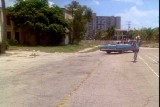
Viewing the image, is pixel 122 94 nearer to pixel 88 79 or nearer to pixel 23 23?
pixel 88 79

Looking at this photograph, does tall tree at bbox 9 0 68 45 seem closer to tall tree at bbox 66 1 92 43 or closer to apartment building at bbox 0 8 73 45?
apartment building at bbox 0 8 73 45

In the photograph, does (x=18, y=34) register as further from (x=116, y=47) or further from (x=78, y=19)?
(x=116, y=47)

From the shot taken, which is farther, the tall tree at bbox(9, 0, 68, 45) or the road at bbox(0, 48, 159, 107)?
the tall tree at bbox(9, 0, 68, 45)

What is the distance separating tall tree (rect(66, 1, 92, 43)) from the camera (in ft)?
222

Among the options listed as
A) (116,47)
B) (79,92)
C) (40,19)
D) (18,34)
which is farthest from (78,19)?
(79,92)

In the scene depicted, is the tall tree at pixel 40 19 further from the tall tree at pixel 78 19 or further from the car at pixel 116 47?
the car at pixel 116 47

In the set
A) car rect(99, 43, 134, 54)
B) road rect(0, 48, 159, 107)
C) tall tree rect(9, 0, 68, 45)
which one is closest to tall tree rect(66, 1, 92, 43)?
tall tree rect(9, 0, 68, 45)

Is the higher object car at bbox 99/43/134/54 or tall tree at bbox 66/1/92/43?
tall tree at bbox 66/1/92/43

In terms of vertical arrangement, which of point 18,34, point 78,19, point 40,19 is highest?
point 78,19

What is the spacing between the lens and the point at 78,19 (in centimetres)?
6794

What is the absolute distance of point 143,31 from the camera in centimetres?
10288

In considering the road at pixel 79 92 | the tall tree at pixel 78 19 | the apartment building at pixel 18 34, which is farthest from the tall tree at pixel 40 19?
the road at pixel 79 92

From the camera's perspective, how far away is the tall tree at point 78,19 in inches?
2662

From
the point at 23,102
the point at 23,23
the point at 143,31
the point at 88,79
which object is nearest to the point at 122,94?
the point at 23,102
